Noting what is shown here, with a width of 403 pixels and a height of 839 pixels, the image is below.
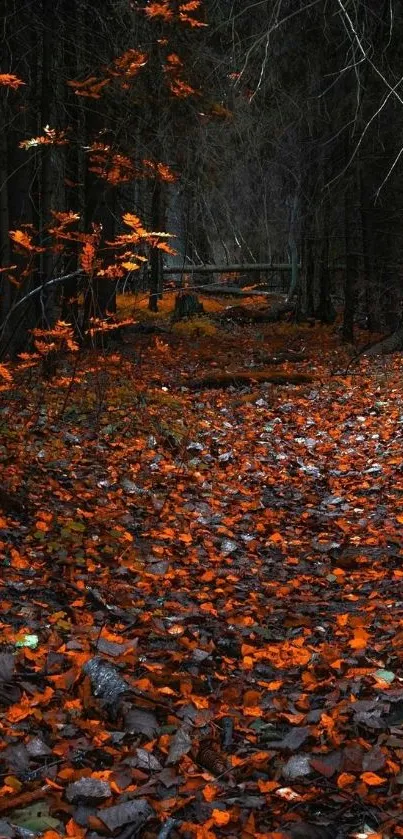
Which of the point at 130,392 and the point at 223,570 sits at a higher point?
the point at 130,392

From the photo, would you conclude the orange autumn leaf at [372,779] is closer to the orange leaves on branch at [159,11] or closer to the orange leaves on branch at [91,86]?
the orange leaves on branch at [91,86]

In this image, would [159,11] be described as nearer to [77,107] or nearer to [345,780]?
[77,107]

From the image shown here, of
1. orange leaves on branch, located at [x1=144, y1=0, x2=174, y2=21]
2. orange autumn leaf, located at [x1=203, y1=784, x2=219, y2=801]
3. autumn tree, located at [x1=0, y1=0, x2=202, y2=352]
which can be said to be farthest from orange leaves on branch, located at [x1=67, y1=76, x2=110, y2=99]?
orange autumn leaf, located at [x1=203, y1=784, x2=219, y2=801]

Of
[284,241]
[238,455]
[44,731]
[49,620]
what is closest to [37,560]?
[49,620]

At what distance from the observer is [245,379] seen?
12.2m

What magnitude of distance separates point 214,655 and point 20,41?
23.1ft

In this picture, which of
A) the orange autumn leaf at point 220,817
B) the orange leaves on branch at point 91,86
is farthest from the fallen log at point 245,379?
the orange autumn leaf at point 220,817

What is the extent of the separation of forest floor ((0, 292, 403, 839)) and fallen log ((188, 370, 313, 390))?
2.16 meters

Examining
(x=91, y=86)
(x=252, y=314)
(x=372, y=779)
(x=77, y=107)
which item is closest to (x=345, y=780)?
(x=372, y=779)

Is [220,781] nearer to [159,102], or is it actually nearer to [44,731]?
[44,731]

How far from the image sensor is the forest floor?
8.84 ft

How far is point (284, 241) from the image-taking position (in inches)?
1114

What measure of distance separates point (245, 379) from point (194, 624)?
318 inches

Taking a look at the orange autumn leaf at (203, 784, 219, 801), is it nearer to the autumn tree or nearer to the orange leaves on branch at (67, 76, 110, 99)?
the autumn tree
